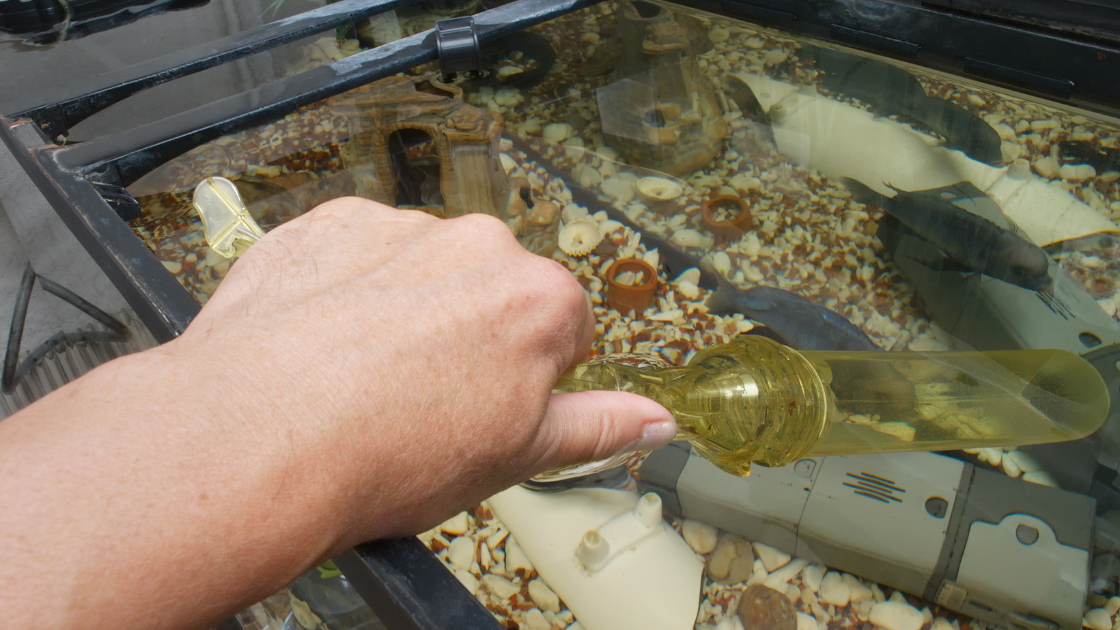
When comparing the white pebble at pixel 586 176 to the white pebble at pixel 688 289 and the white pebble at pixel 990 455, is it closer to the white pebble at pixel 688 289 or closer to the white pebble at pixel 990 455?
the white pebble at pixel 688 289

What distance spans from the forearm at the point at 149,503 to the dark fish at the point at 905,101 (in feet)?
2.40

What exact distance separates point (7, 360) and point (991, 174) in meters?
1.22

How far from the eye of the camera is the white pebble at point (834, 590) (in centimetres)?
58

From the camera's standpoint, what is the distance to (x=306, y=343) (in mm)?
323

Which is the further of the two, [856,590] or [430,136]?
[430,136]

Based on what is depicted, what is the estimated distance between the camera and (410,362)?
0.33 m

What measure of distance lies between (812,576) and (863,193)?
0.43 m

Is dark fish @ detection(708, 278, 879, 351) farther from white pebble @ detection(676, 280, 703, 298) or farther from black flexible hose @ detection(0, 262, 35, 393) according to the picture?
black flexible hose @ detection(0, 262, 35, 393)

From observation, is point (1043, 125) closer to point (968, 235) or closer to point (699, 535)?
point (968, 235)

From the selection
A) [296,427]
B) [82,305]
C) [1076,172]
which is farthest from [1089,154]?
[82,305]

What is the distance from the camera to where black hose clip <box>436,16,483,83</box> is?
789 millimetres

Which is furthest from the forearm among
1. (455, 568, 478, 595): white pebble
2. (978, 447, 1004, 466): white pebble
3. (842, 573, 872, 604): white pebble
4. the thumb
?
(978, 447, 1004, 466): white pebble

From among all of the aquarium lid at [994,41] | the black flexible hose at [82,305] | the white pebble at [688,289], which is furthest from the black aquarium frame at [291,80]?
the white pebble at [688,289]

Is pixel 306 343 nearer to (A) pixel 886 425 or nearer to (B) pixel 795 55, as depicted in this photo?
(A) pixel 886 425
